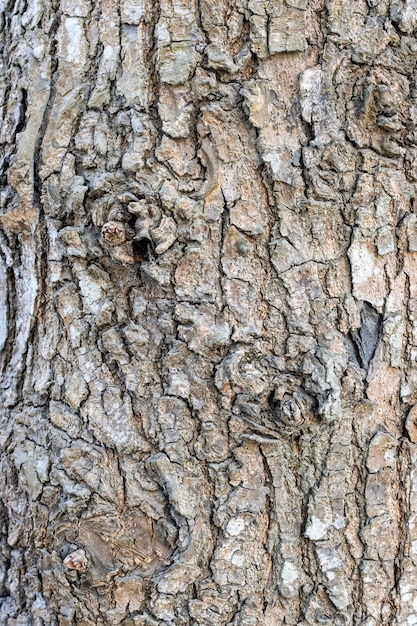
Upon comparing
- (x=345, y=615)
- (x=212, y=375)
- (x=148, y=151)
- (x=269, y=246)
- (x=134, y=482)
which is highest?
(x=148, y=151)

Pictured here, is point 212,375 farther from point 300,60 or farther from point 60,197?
point 300,60

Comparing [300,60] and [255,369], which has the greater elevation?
[300,60]

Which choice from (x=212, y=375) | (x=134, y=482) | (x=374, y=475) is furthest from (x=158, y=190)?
(x=374, y=475)

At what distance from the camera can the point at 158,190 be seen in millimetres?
998

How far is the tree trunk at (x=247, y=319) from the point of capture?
100 centimetres

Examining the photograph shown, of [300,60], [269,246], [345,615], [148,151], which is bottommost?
[345,615]

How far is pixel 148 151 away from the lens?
1.01m

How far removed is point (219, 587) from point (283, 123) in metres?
0.80

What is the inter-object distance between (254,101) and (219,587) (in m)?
0.83

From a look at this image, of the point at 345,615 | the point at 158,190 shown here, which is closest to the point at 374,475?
the point at 345,615

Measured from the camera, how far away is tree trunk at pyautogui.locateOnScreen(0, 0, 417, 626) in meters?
1.00

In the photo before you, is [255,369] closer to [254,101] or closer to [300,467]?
[300,467]

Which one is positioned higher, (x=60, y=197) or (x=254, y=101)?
(x=254, y=101)

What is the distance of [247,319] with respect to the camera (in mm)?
1000
